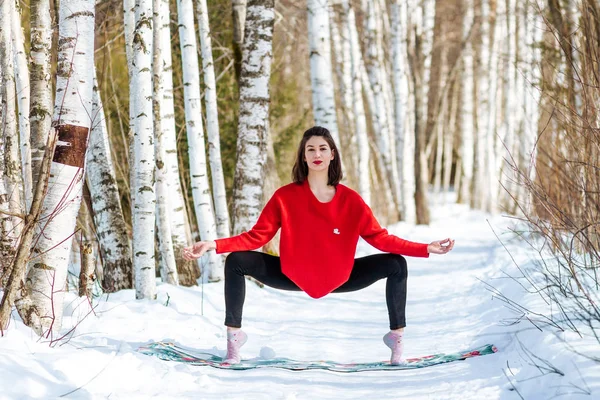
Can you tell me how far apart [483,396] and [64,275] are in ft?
8.30

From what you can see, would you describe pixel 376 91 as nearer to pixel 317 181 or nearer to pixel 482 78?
pixel 482 78

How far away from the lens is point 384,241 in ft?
15.8

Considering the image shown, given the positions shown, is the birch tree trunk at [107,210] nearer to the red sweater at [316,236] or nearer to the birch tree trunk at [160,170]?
the birch tree trunk at [160,170]

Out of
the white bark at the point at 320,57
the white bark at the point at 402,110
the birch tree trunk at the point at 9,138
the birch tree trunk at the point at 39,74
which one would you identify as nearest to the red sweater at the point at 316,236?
the birch tree trunk at the point at 9,138

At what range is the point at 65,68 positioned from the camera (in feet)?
14.3

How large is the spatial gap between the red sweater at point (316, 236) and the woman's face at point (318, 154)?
177 millimetres

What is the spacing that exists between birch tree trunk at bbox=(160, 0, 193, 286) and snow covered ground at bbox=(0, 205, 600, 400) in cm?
48

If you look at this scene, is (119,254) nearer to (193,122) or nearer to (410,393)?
(193,122)

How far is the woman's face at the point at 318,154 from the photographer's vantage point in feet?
16.2

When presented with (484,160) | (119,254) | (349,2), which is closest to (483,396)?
(119,254)

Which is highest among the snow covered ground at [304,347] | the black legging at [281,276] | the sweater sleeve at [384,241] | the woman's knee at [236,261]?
the sweater sleeve at [384,241]

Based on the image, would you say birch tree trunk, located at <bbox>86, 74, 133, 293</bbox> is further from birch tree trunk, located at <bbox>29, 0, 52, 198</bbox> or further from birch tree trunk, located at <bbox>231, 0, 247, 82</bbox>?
birch tree trunk, located at <bbox>231, 0, 247, 82</bbox>

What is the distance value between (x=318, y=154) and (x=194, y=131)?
11.0ft

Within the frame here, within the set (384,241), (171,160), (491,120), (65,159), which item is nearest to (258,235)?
(384,241)
